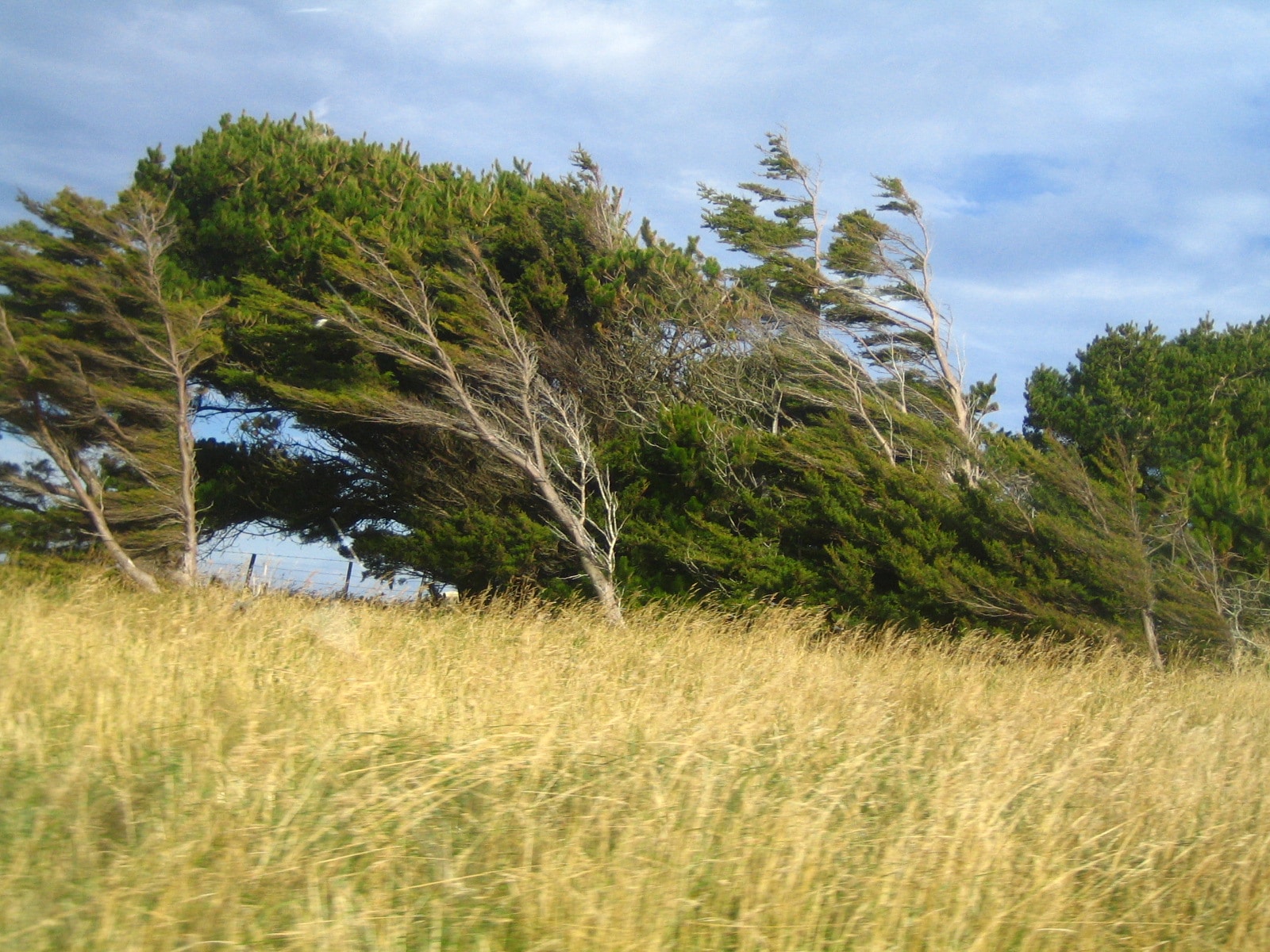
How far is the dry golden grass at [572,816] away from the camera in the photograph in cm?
309

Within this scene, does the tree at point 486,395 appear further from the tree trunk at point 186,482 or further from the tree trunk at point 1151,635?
the tree trunk at point 1151,635

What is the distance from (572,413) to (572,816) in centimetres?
1505

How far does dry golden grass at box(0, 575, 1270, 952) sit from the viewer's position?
309 cm

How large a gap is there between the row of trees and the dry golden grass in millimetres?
7748

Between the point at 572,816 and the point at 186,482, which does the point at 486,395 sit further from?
the point at 572,816

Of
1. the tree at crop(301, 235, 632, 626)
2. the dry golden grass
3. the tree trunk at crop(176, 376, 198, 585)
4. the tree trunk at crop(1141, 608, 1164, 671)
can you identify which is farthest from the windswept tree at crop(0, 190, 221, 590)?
the tree trunk at crop(1141, 608, 1164, 671)

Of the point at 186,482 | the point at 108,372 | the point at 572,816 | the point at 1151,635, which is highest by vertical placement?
the point at 108,372

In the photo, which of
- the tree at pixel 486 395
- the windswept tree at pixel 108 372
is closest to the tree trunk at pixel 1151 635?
the tree at pixel 486 395

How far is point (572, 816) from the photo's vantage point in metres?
3.85

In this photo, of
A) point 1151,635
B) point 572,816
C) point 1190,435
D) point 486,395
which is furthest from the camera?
point 486,395

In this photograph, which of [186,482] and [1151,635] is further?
[186,482]

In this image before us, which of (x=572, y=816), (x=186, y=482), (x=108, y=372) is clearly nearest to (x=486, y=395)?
(x=186, y=482)

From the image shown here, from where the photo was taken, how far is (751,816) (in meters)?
4.00

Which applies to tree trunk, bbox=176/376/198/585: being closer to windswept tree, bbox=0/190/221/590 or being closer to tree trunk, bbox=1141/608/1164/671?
windswept tree, bbox=0/190/221/590
